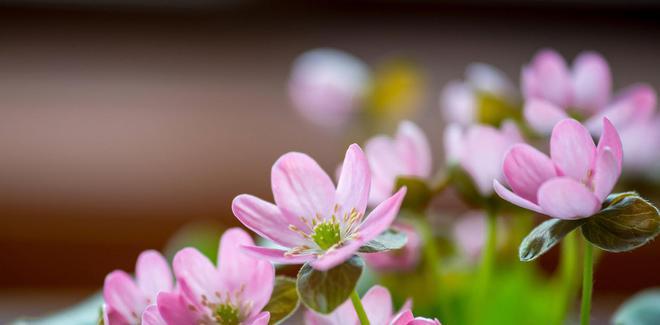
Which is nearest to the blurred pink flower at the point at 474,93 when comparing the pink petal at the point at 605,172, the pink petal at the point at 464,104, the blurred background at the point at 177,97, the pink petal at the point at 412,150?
the pink petal at the point at 464,104

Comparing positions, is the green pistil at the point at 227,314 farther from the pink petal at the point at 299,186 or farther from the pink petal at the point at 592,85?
the pink petal at the point at 592,85

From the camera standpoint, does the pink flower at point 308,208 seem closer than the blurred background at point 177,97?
Yes

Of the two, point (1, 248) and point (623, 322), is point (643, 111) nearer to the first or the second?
point (623, 322)

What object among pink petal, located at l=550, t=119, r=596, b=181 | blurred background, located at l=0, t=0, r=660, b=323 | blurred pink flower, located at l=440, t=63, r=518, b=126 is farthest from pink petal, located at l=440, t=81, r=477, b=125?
blurred background, located at l=0, t=0, r=660, b=323

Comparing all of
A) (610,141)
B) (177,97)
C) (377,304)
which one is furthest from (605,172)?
(177,97)

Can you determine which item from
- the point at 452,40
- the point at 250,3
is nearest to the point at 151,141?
the point at 250,3

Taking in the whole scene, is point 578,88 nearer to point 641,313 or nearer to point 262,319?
point 641,313
